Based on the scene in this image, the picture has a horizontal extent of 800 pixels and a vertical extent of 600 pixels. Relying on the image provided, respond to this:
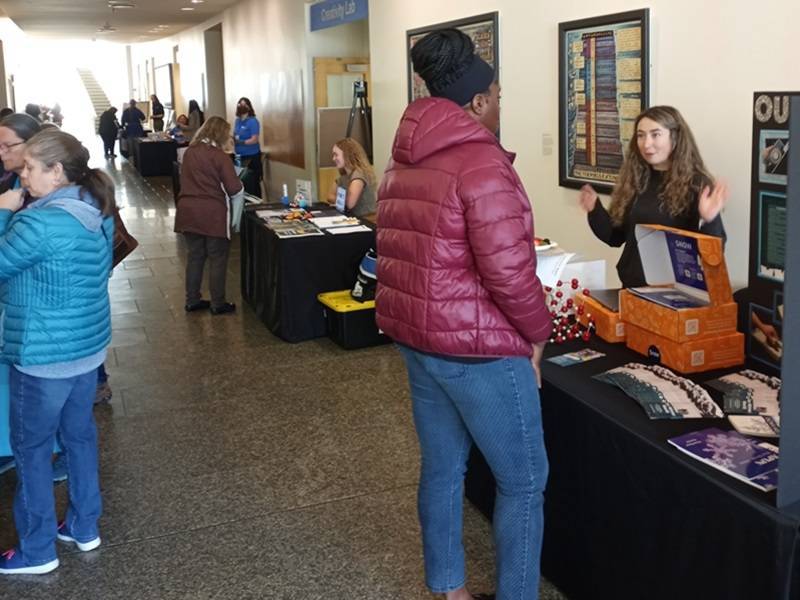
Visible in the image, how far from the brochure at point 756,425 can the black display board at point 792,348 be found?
0.33 meters

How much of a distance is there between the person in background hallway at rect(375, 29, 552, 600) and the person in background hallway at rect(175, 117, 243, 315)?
12.9 ft

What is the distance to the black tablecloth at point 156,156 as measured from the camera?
1673cm

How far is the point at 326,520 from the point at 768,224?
1.72 m

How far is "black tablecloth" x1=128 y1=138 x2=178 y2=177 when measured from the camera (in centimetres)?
1673

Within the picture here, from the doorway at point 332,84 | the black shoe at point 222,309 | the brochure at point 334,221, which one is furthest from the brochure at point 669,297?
the doorway at point 332,84

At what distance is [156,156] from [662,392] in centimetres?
1602

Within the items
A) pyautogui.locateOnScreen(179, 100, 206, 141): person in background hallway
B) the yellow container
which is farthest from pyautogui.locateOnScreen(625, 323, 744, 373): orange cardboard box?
pyautogui.locateOnScreen(179, 100, 206, 141): person in background hallway

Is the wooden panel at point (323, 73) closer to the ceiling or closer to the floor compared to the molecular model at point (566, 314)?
closer to the ceiling

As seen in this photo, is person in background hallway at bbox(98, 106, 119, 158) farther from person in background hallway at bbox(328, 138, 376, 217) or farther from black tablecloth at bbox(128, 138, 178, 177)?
person in background hallway at bbox(328, 138, 376, 217)

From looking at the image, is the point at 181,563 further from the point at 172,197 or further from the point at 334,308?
the point at 172,197

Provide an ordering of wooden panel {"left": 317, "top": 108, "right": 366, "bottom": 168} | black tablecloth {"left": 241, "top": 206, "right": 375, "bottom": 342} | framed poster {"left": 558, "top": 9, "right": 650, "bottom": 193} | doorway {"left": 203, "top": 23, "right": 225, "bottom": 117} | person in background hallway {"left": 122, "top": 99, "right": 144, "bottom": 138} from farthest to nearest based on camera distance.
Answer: person in background hallway {"left": 122, "top": 99, "right": 144, "bottom": 138}
doorway {"left": 203, "top": 23, "right": 225, "bottom": 117}
wooden panel {"left": 317, "top": 108, "right": 366, "bottom": 168}
black tablecloth {"left": 241, "top": 206, "right": 375, "bottom": 342}
framed poster {"left": 558, "top": 9, "right": 650, "bottom": 193}

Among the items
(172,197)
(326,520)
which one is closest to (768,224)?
(326,520)

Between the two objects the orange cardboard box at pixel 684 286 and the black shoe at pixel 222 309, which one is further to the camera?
the black shoe at pixel 222 309

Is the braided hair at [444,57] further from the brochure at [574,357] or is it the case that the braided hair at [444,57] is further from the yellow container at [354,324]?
the yellow container at [354,324]
